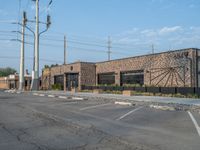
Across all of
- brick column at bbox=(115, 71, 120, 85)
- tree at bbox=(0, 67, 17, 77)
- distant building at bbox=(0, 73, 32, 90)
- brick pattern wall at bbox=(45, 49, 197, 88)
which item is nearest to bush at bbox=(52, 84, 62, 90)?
brick pattern wall at bbox=(45, 49, 197, 88)

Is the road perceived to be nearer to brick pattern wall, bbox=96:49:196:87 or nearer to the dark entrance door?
brick pattern wall, bbox=96:49:196:87

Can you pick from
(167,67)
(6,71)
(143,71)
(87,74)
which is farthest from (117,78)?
(6,71)

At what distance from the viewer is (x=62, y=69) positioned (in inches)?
2042

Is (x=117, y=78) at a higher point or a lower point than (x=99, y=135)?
higher

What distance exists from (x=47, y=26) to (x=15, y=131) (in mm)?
40613

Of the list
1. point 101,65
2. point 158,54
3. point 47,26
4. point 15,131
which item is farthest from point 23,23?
point 15,131

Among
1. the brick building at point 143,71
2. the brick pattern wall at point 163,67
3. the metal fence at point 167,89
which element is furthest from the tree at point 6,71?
the metal fence at point 167,89

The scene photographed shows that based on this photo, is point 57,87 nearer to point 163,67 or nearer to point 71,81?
point 71,81

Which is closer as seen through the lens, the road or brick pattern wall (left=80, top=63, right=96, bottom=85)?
the road

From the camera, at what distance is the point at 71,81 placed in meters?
48.5

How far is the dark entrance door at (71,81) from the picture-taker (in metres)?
47.0

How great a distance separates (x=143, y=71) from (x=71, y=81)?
17281 millimetres

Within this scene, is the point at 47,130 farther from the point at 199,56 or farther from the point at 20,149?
the point at 199,56

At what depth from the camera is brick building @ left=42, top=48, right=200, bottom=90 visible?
94.3 feet
